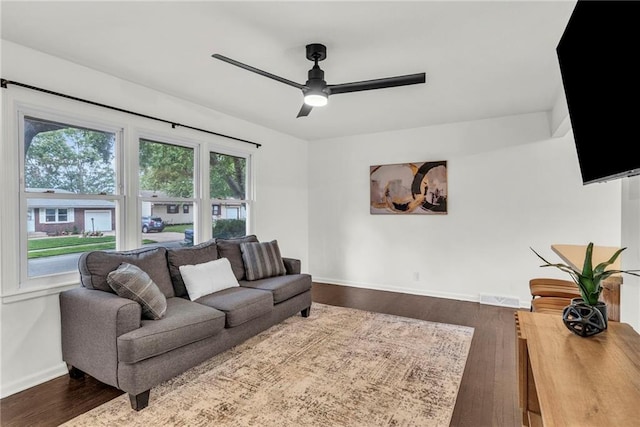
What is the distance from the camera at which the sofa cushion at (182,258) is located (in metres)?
3.13

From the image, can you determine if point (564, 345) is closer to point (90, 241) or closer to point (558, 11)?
point (558, 11)

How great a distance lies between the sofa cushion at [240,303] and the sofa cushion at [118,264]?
396 millimetres

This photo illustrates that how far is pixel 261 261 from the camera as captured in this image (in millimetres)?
3842

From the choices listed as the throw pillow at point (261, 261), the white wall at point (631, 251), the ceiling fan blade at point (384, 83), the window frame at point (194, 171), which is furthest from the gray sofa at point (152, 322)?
the white wall at point (631, 251)

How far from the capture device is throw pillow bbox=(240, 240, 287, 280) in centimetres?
376

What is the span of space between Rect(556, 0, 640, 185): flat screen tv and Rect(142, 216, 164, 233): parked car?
360 cm

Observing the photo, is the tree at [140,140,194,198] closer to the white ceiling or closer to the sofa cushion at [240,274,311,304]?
the white ceiling

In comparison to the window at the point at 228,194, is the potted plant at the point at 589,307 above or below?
below

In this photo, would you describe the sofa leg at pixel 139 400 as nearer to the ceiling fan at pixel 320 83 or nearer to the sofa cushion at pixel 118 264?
the sofa cushion at pixel 118 264

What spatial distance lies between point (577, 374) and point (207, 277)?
285 cm

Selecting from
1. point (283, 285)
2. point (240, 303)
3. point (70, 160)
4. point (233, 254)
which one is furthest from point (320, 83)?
point (70, 160)

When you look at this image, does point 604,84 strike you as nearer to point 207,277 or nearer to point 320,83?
point 320,83

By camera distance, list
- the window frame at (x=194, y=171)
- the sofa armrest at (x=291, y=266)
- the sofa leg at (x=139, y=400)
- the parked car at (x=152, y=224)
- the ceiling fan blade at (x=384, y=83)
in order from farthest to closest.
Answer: the sofa armrest at (x=291, y=266)
the parked car at (x=152, y=224)
the window frame at (x=194, y=171)
the ceiling fan blade at (x=384, y=83)
the sofa leg at (x=139, y=400)

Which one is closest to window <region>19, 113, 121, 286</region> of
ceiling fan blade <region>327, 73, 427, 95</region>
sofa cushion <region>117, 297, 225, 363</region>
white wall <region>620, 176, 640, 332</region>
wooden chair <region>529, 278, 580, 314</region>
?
sofa cushion <region>117, 297, 225, 363</region>
